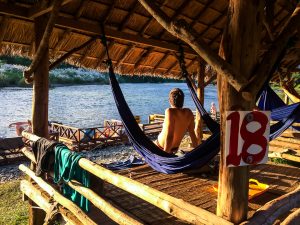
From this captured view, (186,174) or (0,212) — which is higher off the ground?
(186,174)

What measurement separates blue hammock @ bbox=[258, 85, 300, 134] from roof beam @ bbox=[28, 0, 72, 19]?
2091mm

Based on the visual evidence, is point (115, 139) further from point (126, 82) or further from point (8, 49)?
point (126, 82)

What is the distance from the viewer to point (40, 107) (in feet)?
10.8

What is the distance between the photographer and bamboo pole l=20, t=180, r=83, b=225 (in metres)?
2.65

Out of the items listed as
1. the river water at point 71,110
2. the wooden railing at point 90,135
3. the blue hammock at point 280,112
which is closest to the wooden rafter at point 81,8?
the blue hammock at point 280,112

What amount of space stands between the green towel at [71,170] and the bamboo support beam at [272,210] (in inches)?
54.7

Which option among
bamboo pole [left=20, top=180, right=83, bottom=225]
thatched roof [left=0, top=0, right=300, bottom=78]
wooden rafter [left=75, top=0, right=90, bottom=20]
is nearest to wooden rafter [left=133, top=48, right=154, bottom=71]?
thatched roof [left=0, top=0, right=300, bottom=78]

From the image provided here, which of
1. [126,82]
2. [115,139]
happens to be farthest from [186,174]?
[126,82]

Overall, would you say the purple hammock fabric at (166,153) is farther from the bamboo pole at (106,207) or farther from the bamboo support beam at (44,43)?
the bamboo support beam at (44,43)

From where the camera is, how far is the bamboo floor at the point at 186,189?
8.39ft

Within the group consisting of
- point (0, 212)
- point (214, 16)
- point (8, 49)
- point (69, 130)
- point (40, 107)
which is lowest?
point (0, 212)

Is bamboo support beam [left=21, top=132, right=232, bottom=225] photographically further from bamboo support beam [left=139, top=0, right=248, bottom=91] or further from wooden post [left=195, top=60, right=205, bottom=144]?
wooden post [left=195, top=60, right=205, bottom=144]

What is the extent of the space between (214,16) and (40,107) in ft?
10.3

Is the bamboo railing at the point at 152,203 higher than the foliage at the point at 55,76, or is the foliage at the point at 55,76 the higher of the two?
the foliage at the point at 55,76
